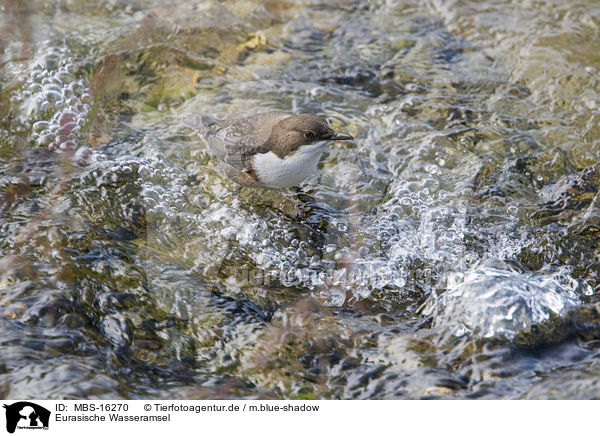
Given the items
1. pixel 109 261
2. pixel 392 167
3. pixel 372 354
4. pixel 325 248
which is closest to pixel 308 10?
pixel 392 167

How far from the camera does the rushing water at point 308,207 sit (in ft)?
11.3

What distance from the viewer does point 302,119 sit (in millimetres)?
4410

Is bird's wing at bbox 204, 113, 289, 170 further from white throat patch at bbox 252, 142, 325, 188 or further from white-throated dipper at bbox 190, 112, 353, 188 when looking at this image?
white throat patch at bbox 252, 142, 325, 188

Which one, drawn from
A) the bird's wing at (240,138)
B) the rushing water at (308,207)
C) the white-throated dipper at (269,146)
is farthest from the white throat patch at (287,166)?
the rushing water at (308,207)

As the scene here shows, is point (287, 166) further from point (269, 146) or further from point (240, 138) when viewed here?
point (240, 138)

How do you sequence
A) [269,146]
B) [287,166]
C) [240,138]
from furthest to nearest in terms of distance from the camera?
[240,138] < [269,146] < [287,166]

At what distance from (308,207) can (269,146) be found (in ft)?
2.17

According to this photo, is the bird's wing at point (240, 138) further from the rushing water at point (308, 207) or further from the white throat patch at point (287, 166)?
the rushing water at point (308, 207)

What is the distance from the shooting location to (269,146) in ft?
15.1

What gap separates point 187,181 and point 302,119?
1319mm

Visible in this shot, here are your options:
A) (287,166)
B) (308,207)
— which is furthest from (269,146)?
(308,207)

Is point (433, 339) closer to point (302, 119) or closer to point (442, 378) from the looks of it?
point (442, 378)

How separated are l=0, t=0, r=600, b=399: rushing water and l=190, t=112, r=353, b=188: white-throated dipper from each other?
0.33 metres
